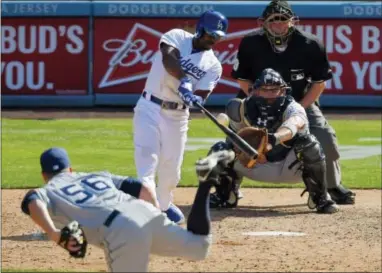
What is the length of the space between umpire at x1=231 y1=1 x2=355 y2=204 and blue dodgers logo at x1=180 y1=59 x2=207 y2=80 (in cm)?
146

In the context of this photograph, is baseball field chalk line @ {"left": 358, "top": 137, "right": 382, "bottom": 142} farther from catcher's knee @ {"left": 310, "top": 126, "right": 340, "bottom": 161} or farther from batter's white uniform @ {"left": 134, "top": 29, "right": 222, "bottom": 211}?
batter's white uniform @ {"left": 134, "top": 29, "right": 222, "bottom": 211}

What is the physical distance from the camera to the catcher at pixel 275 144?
9680mm

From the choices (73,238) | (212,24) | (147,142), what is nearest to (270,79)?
(212,24)

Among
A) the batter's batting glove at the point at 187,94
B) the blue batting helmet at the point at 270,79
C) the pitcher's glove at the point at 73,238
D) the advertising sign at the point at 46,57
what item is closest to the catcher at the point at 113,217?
the pitcher's glove at the point at 73,238

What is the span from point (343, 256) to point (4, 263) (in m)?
2.52

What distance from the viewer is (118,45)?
21.6 metres

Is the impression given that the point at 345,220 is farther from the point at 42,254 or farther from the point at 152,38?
the point at 152,38

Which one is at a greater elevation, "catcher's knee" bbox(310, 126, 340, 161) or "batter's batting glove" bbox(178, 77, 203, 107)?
"batter's batting glove" bbox(178, 77, 203, 107)

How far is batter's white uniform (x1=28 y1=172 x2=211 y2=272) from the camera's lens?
6.52 meters

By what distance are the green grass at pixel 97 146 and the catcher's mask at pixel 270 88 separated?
9.49 feet

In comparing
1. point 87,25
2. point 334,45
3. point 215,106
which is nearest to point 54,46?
point 87,25

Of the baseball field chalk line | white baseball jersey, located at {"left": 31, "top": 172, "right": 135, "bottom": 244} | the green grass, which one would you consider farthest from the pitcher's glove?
the baseball field chalk line

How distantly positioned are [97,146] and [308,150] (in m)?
6.34

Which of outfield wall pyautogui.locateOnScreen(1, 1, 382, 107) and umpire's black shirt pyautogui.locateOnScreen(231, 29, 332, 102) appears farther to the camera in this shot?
outfield wall pyautogui.locateOnScreen(1, 1, 382, 107)
